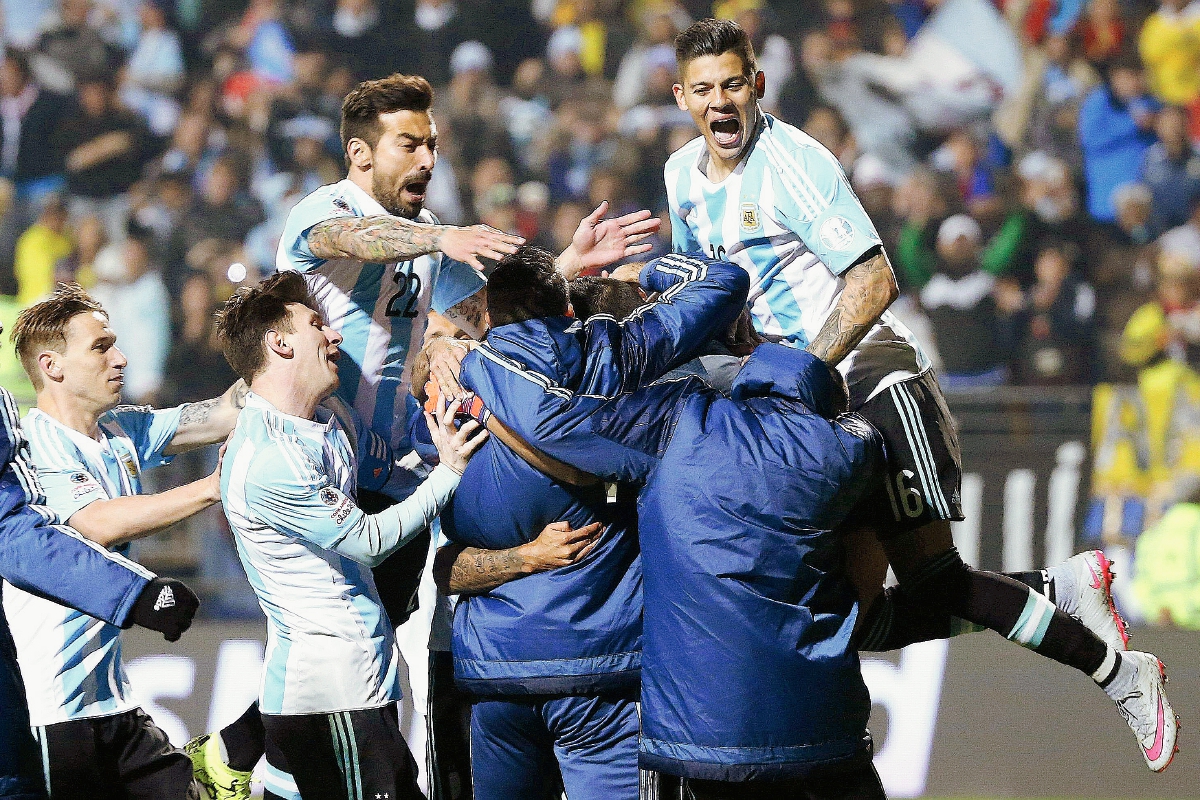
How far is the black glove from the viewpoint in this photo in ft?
9.85

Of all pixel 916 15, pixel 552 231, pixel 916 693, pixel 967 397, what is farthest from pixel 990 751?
pixel 916 15

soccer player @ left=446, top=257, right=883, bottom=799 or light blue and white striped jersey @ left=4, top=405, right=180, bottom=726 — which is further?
light blue and white striped jersey @ left=4, top=405, right=180, bottom=726

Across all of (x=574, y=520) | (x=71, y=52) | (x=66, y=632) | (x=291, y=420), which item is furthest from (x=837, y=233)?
(x=71, y=52)

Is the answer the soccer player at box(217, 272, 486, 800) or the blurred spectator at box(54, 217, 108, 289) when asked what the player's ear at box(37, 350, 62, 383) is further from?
the blurred spectator at box(54, 217, 108, 289)

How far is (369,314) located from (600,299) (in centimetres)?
85

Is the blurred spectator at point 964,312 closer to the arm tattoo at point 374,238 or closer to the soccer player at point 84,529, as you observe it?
the arm tattoo at point 374,238

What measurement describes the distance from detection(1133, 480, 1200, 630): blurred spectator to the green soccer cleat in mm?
4744

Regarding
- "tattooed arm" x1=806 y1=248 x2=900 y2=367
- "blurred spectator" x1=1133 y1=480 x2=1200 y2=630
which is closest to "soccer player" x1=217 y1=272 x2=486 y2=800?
"tattooed arm" x1=806 y1=248 x2=900 y2=367

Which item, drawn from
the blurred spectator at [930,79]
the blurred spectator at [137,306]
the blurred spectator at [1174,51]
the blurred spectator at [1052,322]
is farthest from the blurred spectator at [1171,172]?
the blurred spectator at [137,306]

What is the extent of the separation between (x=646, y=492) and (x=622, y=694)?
703mm

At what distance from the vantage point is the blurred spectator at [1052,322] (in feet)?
30.9

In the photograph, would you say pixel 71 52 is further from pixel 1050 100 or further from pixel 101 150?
pixel 1050 100

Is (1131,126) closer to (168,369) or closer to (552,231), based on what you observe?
(552,231)

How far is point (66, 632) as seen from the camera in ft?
13.2
